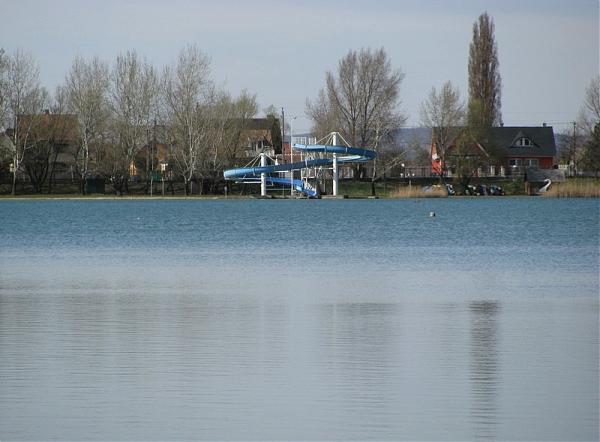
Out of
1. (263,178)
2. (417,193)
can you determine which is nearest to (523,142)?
(417,193)

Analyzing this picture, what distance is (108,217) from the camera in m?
53.8

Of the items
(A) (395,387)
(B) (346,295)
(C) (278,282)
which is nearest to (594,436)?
(A) (395,387)

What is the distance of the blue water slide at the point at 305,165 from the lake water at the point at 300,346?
169 ft

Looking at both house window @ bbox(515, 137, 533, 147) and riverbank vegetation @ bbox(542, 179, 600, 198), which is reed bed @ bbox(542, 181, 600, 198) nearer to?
riverbank vegetation @ bbox(542, 179, 600, 198)

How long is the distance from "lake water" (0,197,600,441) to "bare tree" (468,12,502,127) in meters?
75.3

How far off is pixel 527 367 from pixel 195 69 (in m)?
75.7

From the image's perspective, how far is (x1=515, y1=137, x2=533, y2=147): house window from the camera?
10694 cm

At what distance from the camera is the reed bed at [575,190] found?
3174 inches

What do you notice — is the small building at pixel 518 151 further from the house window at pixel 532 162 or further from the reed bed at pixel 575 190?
the reed bed at pixel 575 190

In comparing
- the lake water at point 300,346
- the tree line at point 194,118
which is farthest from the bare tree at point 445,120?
the lake water at point 300,346

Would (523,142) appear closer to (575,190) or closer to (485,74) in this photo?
(485,74)

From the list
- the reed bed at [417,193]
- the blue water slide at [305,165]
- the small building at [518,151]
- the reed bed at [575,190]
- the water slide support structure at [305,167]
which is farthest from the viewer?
the small building at [518,151]

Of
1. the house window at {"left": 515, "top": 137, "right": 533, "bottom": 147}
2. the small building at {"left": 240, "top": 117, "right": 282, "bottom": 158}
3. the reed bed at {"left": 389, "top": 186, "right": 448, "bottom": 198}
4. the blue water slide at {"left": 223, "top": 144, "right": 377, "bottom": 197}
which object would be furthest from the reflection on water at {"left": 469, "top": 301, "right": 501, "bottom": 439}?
the house window at {"left": 515, "top": 137, "right": 533, "bottom": 147}

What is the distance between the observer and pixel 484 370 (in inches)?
448
